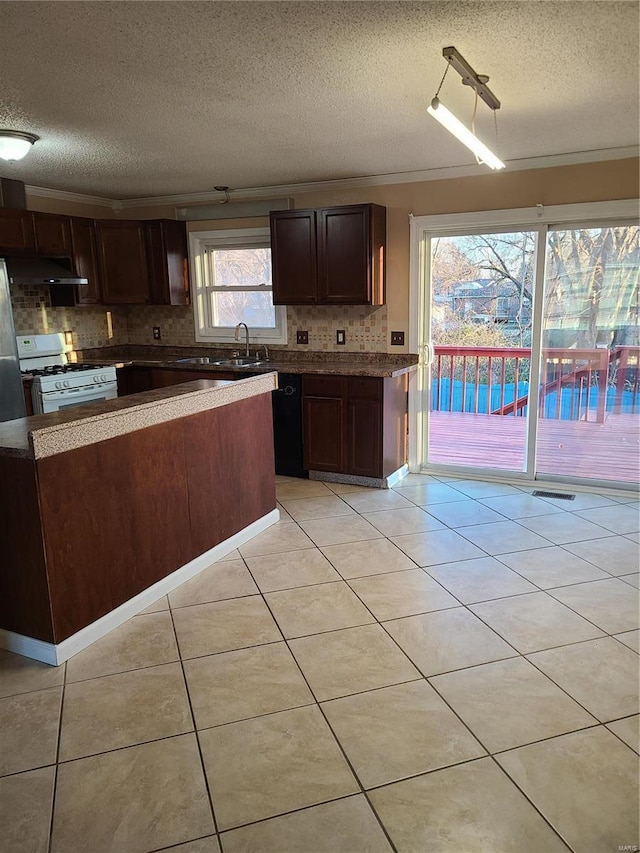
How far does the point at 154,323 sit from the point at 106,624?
388 centimetres

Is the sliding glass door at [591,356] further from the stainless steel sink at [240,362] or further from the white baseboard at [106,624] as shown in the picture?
the white baseboard at [106,624]

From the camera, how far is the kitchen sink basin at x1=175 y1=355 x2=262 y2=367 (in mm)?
5035

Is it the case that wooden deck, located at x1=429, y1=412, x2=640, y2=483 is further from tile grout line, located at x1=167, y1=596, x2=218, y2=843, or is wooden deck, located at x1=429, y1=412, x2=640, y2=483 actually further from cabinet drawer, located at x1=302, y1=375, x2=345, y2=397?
tile grout line, located at x1=167, y1=596, x2=218, y2=843

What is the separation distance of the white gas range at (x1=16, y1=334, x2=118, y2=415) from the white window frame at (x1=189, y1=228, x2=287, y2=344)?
39.8 inches

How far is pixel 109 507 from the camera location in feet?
8.55

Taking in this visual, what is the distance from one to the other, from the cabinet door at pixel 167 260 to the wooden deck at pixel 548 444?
8.58 feet

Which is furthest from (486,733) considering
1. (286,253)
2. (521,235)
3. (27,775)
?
(286,253)

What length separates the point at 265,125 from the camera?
321 centimetres

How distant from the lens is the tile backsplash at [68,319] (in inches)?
200

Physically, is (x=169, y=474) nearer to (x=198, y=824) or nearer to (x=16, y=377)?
(x=198, y=824)

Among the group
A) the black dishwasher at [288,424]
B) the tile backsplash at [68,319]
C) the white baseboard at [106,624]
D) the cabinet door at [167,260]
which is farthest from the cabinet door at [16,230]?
the white baseboard at [106,624]

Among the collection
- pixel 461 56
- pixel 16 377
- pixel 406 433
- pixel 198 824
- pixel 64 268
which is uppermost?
pixel 461 56

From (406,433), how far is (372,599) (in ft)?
7.35

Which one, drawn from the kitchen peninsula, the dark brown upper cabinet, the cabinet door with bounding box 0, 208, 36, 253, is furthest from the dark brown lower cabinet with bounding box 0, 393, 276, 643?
the cabinet door with bounding box 0, 208, 36, 253
